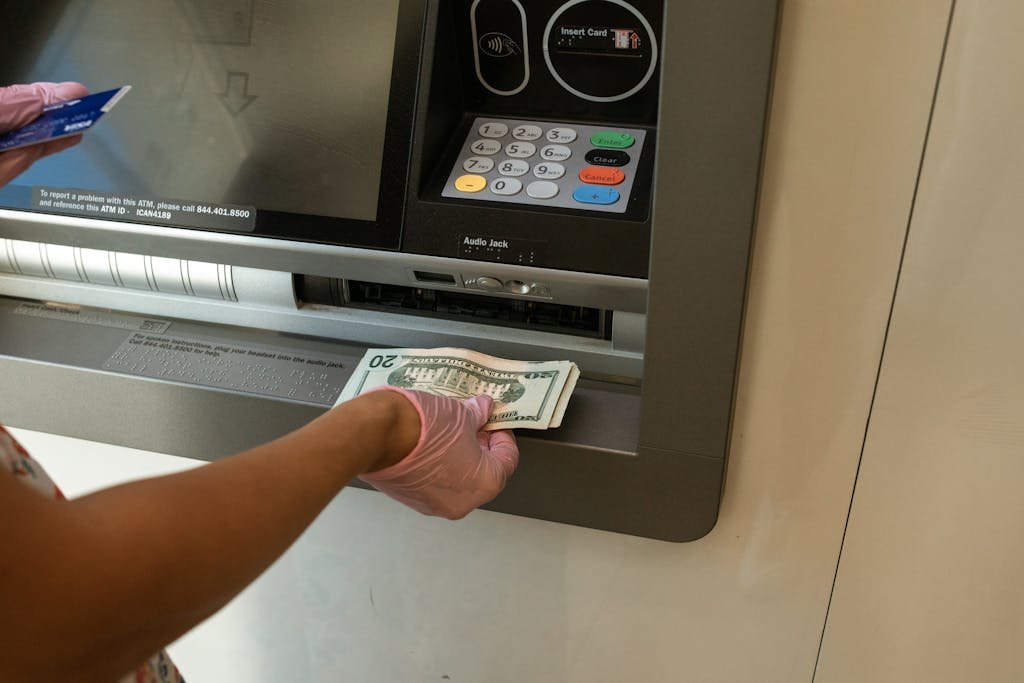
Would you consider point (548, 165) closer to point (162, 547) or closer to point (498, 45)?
point (498, 45)

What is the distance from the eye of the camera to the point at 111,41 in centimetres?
124

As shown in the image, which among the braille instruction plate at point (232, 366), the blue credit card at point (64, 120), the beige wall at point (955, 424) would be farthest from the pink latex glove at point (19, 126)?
the beige wall at point (955, 424)

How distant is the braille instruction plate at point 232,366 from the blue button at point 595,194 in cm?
38

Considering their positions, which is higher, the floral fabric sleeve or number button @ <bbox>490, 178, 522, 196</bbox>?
number button @ <bbox>490, 178, 522, 196</bbox>

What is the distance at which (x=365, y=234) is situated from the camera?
3.66 feet

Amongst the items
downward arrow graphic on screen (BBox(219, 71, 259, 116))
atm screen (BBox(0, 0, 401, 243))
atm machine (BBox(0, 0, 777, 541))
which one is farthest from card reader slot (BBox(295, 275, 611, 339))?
downward arrow graphic on screen (BBox(219, 71, 259, 116))

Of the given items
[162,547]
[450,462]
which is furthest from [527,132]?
[162,547]

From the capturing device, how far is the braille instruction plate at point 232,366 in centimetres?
117

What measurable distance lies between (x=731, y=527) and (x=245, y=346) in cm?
68

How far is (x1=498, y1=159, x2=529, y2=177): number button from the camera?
1.10 metres

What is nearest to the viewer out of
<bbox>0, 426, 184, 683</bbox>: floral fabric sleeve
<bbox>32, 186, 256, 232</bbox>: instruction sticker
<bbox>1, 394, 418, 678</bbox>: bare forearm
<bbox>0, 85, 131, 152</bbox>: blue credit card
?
<bbox>1, 394, 418, 678</bbox>: bare forearm

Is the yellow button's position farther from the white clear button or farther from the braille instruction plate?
the braille instruction plate

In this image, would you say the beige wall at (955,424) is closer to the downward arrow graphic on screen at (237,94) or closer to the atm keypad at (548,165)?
the atm keypad at (548,165)

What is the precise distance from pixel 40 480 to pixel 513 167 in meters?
0.61
